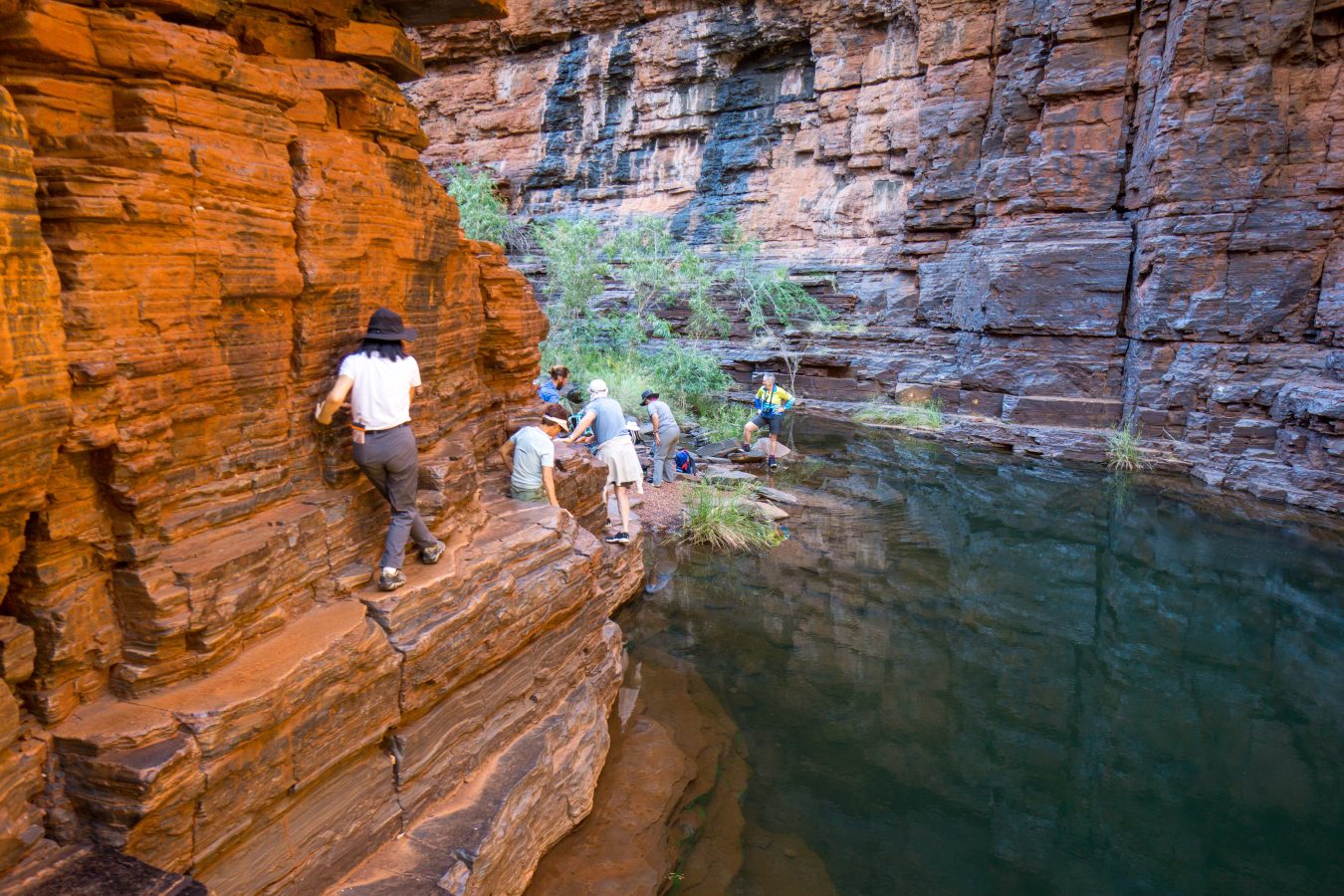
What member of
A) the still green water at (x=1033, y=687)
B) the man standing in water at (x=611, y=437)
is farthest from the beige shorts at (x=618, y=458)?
the still green water at (x=1033, y=687)

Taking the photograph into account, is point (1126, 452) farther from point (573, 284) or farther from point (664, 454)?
point (573, 284)

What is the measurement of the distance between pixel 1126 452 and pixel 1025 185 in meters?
5.85

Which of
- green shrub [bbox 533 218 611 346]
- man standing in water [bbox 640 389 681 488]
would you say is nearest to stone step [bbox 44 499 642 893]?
man standing in water [bbox 640 389 681 488]

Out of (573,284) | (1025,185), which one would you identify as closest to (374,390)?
(573,284)

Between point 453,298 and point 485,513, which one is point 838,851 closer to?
point 485,513

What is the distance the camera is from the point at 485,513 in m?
5.46

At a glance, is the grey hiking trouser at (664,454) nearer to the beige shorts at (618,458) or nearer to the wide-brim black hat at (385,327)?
the beige shorts at (618,458)

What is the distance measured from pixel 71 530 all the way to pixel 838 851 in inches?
172

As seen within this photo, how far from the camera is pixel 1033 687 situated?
6.94 meters

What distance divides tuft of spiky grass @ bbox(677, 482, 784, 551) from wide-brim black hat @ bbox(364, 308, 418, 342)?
19.5 feet

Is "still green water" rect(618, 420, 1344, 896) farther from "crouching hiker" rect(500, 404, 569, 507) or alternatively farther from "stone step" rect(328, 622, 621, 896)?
"crouching hiker" rect(500, 404, 569, 507)

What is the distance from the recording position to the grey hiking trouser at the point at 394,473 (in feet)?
13.2

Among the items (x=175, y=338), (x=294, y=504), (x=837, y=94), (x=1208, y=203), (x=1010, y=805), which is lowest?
(x=1010, y=805)

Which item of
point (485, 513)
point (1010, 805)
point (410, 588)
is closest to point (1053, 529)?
point (1010, 805)
